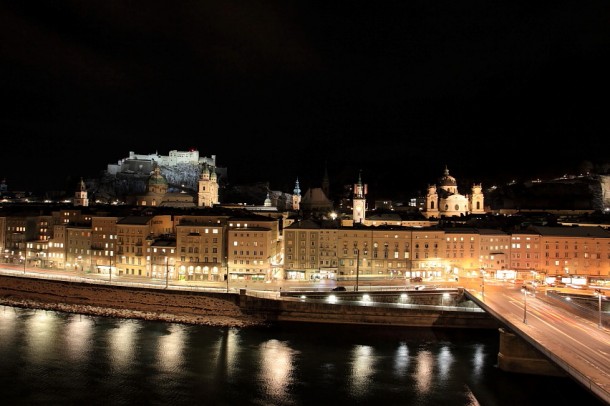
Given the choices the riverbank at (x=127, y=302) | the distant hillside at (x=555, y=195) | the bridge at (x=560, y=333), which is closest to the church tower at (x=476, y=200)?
the distant hillside at (x=555, y=195)

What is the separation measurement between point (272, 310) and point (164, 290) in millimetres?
6648

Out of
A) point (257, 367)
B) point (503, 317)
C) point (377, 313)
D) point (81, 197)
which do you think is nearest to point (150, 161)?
point (81, 197)

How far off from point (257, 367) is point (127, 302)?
43.5 ft

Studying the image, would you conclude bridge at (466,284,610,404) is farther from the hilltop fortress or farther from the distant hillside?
the hilltop fortress

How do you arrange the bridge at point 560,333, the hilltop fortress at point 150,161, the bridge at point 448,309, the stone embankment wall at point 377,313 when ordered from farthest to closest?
1. the hilltop fortress at point 150,161
2. the stone embankment wall at point 377,313
3. the bridge at point 448,309
4. the bridge at point 560,333

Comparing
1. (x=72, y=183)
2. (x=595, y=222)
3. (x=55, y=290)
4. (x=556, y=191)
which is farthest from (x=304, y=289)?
(x=72, y=183)

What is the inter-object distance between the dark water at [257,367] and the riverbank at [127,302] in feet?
5.23

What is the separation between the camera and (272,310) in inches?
1187

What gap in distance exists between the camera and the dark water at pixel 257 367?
19297 millimetres

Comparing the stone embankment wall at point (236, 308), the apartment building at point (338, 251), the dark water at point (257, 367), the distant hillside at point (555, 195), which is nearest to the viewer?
the dark water at point (257, 367)

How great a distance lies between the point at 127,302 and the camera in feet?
Answer: 106

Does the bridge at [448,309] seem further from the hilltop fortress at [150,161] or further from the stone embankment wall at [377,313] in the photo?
the hilltop fortress at [150,161]

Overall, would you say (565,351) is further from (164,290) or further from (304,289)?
(164,290)

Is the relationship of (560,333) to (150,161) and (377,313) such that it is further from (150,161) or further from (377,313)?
(150,161)
